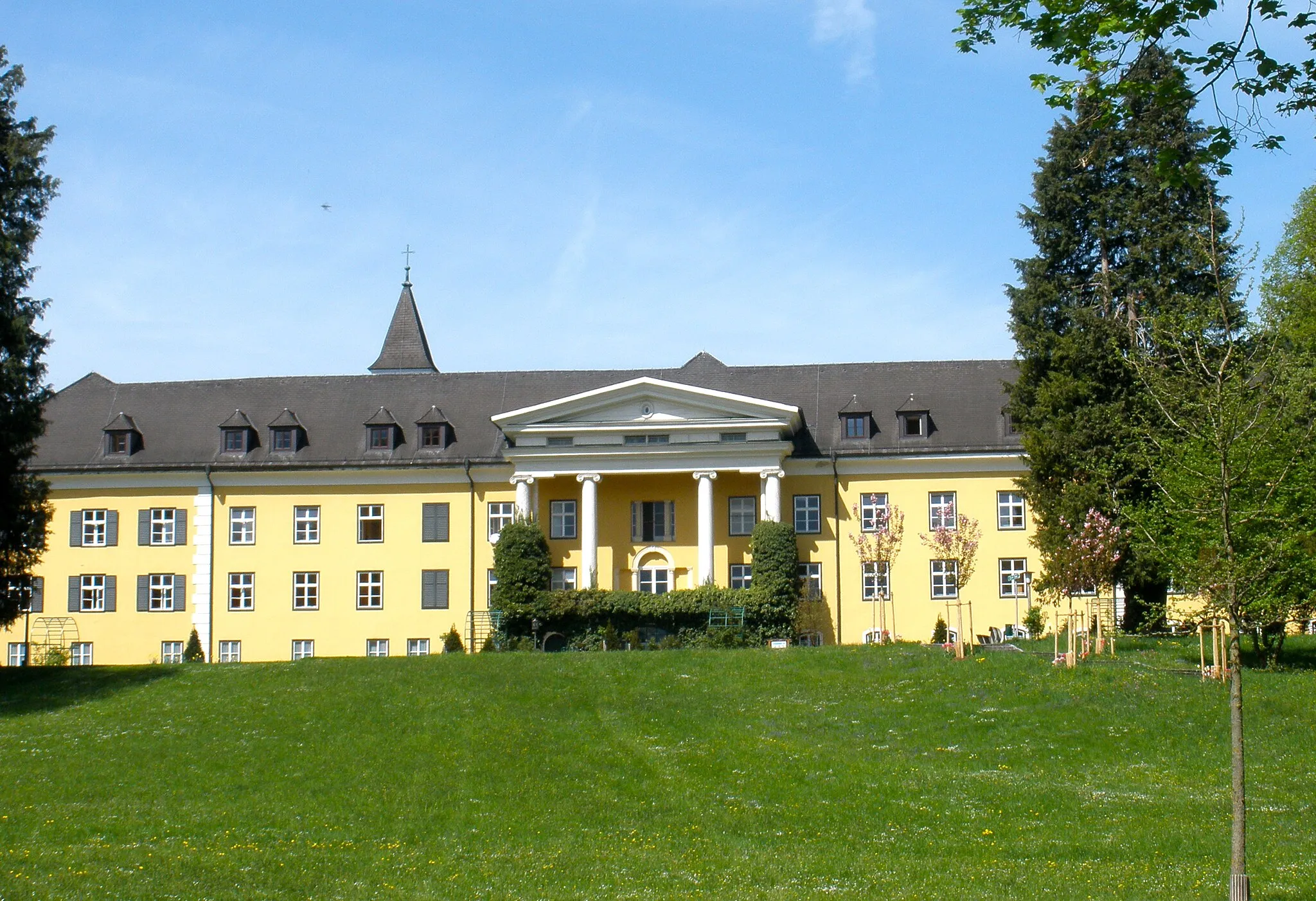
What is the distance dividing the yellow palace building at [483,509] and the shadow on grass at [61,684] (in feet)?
33.6

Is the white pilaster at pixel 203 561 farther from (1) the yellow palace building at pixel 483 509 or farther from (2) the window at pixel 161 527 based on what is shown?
(2) the window at pixel 161 527

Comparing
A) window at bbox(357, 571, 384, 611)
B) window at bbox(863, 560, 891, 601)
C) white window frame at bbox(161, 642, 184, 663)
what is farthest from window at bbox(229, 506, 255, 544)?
window at bbox(863, 560, 891, 601)

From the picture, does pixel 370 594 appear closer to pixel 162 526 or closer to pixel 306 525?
pixel 306 525

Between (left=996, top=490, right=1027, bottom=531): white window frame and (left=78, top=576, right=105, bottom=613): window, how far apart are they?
30.6m

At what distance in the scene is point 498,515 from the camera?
48469 mm

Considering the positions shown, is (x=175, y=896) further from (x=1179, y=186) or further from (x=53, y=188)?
(x=53, y=188)

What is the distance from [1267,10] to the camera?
1124 centimetres

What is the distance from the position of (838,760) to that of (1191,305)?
710 inches

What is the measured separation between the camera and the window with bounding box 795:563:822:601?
153 ft

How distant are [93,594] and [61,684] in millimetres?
14235

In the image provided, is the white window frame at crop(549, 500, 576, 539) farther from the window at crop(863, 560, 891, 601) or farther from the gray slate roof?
the window at crop(863, 560, 891, 601)

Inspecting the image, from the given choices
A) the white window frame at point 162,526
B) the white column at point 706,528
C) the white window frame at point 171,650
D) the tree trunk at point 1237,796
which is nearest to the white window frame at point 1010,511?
the white column at point 706,528

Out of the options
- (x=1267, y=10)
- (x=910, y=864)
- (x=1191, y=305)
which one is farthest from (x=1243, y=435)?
(x=1191, y=305)

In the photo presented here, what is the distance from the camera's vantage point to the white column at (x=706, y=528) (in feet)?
148
